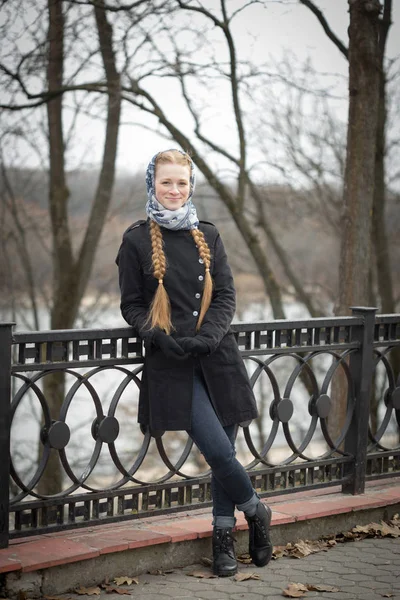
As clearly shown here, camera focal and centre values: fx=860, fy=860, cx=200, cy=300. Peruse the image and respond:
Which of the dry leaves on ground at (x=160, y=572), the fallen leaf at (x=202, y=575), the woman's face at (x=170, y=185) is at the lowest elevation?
the dry leaves on ground at (x=160, y=572)

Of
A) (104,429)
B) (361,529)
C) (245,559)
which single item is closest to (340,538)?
(361,529)

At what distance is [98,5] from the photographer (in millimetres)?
12172

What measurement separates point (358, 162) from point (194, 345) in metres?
6.62

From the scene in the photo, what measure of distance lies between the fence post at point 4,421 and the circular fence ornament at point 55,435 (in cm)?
23

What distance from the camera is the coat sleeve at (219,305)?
Answer: 3.99m

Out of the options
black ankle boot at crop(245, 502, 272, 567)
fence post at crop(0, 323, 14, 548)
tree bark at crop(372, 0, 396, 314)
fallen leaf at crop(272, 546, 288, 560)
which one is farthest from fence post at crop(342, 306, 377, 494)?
tree bark at crop(372, 0, 396, 314)

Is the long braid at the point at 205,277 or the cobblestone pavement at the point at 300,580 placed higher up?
the long braid at the point at 205,277

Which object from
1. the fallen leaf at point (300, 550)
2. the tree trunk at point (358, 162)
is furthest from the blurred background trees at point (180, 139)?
the fallen leaf at point (300, 550)

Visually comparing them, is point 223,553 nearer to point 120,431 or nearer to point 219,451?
point 219,451

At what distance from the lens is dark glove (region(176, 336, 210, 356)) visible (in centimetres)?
392

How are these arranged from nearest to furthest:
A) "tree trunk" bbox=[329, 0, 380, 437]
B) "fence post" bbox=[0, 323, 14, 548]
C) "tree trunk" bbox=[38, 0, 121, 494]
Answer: "fence post" bbox=[0, 323, 14, 548], "tree trunk" bbox=[329, 0, 380, 437], "tree trunk" bbox=[38, 0, 121, 494]

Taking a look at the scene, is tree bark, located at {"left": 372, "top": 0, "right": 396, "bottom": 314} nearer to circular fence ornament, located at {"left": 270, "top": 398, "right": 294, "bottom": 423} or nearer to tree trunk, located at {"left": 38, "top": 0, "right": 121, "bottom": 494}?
tree trunk, located at {"left": 38, "top": 0, "right": 121, "bottom": 494}

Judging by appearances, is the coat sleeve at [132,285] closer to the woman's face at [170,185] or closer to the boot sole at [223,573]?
the woman's face at [170,185]

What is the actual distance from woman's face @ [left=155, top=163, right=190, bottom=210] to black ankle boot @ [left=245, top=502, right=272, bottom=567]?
1.54 metres
